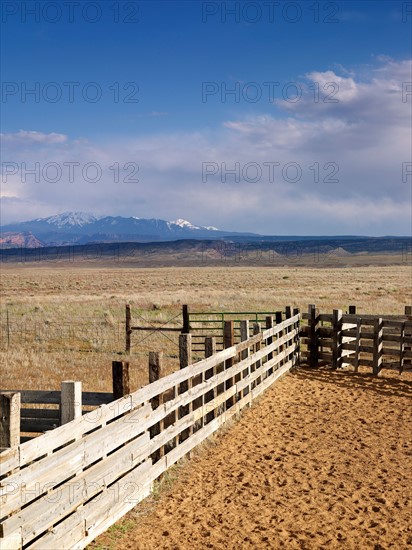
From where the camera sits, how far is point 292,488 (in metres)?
7.05

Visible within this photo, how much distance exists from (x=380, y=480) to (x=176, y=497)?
2.63 metres

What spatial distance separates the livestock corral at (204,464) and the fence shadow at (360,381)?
0.48 m

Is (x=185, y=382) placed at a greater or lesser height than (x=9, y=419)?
lesser

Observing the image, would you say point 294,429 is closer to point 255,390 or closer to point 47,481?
point 255,390

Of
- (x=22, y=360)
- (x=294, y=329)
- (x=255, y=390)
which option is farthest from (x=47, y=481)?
(x=22, y=360)

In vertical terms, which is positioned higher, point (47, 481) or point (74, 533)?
point (47, 481)

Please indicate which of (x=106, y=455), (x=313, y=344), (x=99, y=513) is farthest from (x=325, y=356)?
(x=99, y=513)

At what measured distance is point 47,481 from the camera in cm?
478

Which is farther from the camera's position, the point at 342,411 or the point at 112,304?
the point at 112,304

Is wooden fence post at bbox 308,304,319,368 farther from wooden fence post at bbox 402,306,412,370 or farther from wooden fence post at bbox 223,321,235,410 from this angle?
wooden fence post at bbox 223,321,235,410

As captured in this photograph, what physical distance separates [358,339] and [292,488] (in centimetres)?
759

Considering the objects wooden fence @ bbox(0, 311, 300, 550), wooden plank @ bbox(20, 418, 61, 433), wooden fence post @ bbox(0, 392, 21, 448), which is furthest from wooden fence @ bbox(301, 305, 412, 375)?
wooden fence post @ bbox(0, 392, 21, 448)

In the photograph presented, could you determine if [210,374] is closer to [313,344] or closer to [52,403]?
[52,403]

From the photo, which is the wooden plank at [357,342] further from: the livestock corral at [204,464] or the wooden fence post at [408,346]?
the livestock corral at [204,464]
